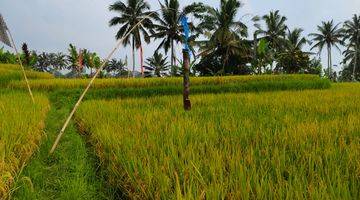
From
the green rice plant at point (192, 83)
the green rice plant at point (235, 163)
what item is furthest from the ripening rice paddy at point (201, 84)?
the green rice plant at point (235, 163)

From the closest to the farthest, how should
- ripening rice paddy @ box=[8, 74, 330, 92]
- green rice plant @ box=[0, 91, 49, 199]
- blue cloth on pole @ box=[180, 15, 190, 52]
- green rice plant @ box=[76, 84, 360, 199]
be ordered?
green rice plant @ box=[76, 84, 360, 199] < green rice plant @ box=[0, 91, 49, 199] < blue cloth on pole @ box=[180, 15, 190, 52] < ripening rice paddy @ box=[8, 74, 330, 92]

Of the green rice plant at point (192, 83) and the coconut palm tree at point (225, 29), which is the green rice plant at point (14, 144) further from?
the coconut palm tree at point (225, 29)

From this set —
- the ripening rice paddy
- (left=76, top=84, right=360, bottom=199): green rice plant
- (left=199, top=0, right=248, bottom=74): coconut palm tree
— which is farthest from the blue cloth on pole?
(left=199, top=0, right=248, bottom=74): coconut palm tree

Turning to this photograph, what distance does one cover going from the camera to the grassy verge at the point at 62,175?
126 inches

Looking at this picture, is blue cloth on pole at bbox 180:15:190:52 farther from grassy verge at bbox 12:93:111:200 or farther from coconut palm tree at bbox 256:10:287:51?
coconut palm tree at bbox 256:10:287:51

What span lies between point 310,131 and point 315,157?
119 cm

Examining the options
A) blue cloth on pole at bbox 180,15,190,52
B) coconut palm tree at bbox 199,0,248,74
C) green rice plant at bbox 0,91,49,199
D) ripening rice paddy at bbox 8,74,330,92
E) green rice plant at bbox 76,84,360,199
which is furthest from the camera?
coconut palm tree at bbox 199,0,248,74

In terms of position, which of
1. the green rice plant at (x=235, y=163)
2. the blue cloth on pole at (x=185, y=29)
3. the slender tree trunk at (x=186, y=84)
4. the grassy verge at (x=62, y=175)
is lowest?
the grassy verge at (x=62, y=175)

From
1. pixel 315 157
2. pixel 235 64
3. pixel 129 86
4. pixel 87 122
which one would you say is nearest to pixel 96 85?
pixel 129 86

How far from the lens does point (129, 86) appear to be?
47.8 feet

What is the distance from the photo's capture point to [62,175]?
3738 mm

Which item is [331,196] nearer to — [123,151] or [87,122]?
[123,151]

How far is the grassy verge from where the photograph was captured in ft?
10.5

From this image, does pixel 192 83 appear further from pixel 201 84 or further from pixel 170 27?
pixel 170 27
